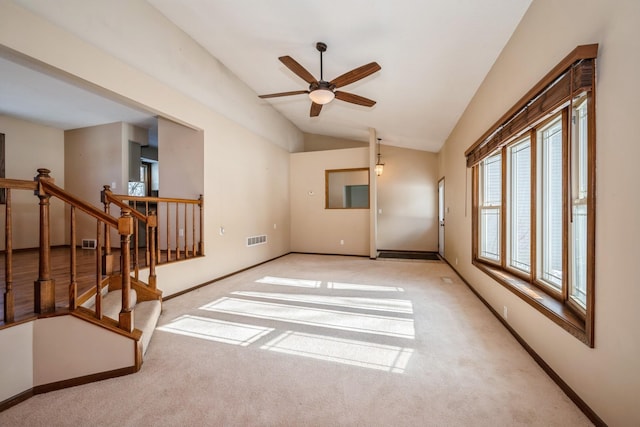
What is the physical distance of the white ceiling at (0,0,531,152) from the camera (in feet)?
8.28

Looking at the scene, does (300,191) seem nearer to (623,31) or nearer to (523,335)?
(523,335)

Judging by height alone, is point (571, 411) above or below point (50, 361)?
below

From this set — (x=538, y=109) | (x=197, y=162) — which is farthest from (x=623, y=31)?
(x=197, y=162)

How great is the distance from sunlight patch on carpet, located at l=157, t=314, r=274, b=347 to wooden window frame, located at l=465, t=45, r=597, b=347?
2.33 meters

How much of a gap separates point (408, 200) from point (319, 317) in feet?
18.3

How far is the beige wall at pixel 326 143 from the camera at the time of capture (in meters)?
7.92

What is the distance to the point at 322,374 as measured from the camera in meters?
1.94

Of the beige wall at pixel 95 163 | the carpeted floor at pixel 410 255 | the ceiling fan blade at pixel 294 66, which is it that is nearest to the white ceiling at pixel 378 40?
the ceiling fan blade at pixel 294 66

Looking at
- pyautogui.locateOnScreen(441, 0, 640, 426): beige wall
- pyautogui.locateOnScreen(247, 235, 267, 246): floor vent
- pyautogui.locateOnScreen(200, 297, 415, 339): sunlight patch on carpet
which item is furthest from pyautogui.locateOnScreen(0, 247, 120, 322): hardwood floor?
pyautogui.locateOnScreen(441, 0, 640, 426): beige wall

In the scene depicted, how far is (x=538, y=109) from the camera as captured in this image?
1.96 metres

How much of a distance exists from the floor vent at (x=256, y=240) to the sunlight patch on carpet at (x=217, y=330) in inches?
101

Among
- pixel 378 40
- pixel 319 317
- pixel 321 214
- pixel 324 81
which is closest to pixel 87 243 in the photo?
pixel 321 214

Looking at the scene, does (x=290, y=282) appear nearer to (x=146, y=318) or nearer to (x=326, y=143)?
(x=146, y=318)

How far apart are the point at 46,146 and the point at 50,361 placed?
5.79 m
